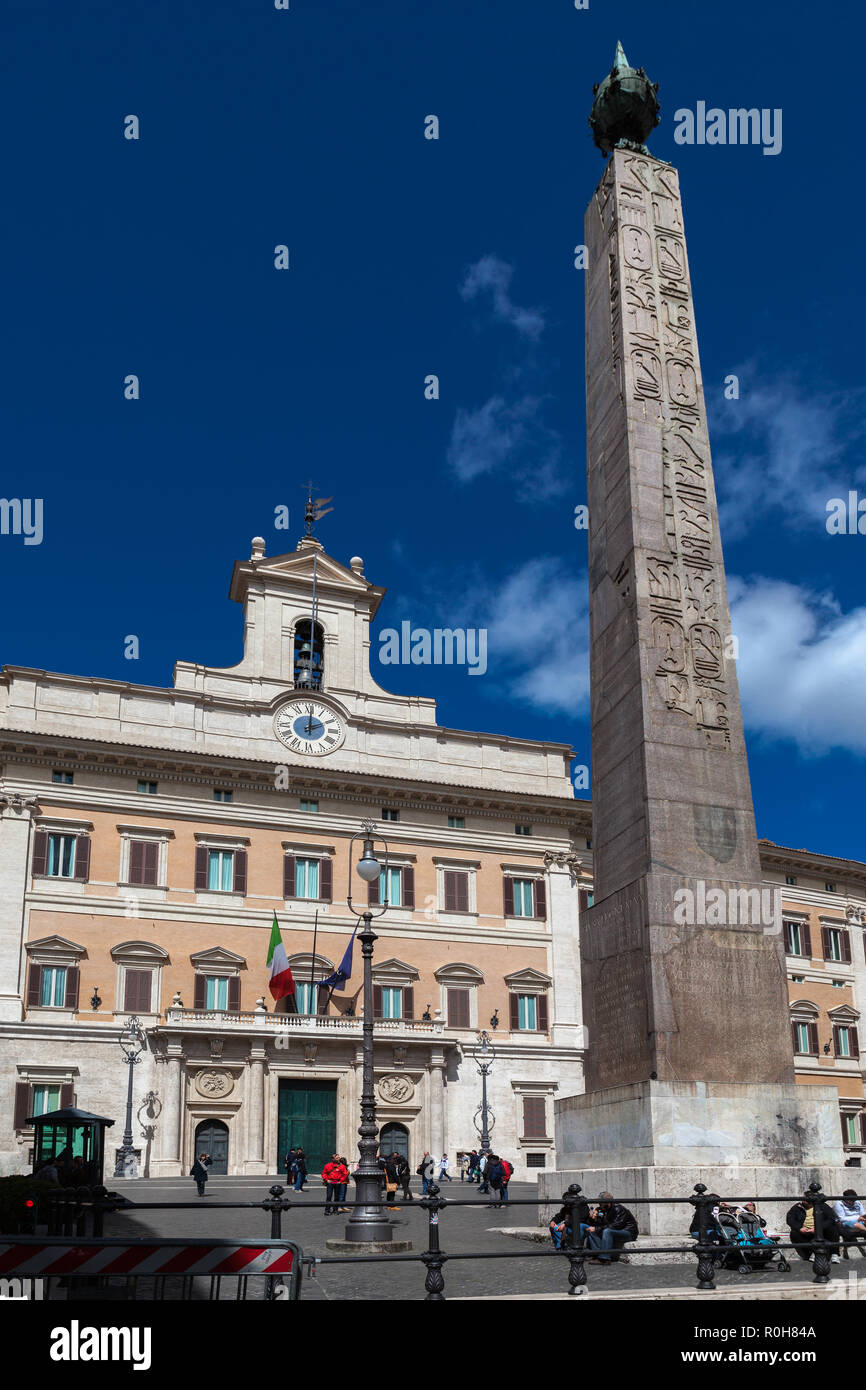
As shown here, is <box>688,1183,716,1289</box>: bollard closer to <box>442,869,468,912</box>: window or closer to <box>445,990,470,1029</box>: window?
<box>445,990,470,1029</box>: window

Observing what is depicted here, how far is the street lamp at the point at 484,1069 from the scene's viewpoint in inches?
1506

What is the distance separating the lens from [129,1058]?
35.3 m

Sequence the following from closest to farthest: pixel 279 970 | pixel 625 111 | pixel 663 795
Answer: pixel 663 795 → pixel 625 111 → pixel 279 970

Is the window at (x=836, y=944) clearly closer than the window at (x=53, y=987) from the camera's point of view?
No

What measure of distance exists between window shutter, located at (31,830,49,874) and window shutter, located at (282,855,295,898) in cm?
721

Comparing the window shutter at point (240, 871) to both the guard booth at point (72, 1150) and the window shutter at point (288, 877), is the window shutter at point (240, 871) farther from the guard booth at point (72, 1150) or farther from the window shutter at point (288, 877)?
the guard booth at point (72, 1150)

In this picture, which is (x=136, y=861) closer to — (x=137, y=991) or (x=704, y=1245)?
(x=137, y=991)

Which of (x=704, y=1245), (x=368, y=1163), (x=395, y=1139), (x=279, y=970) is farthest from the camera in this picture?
(x=395, y=1139)

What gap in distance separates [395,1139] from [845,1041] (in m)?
18.9

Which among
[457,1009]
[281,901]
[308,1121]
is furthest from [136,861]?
[457,1009]

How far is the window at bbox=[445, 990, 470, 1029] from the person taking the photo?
134 ft

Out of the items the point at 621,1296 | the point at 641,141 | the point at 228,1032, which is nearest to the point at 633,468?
the point at 641,141

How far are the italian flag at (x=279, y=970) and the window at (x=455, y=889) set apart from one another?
657 cm

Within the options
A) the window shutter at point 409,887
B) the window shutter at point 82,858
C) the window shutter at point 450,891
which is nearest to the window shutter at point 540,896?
the window shutter at point 450,891
